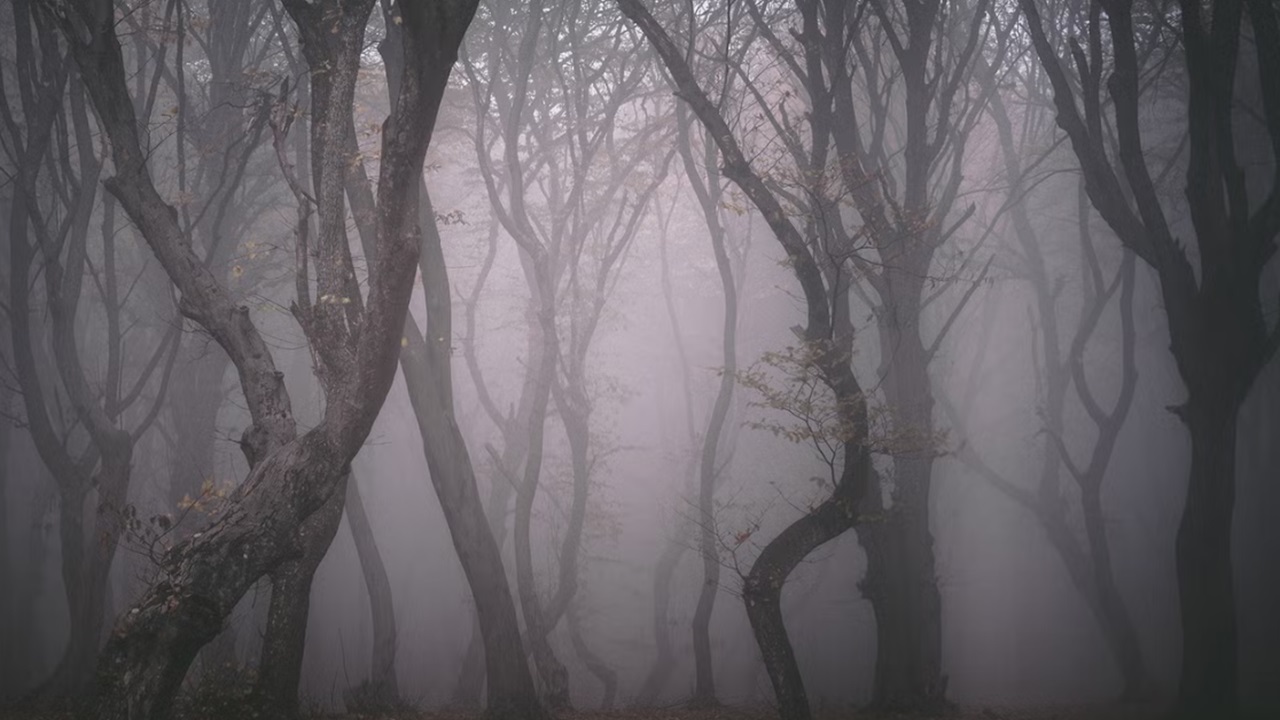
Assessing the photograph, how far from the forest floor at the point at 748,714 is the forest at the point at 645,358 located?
0.16 metres

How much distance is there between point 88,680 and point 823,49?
10614 millimetres

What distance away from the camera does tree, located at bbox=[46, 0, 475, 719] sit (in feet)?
15.0

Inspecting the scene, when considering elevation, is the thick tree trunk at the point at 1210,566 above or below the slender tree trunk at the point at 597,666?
above

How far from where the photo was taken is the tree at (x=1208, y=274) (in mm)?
7391

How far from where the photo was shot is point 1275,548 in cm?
1026

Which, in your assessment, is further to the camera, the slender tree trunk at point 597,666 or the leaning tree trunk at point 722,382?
the slender tree trunk at point 597,666

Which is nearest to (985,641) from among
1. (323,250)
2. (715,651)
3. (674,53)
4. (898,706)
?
(715,651)

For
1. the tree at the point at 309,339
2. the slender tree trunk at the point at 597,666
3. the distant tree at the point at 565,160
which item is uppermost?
the distant tree at the point at 565,160

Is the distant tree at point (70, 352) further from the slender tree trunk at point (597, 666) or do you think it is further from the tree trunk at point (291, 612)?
the slender tree trunk at point (597, 666)

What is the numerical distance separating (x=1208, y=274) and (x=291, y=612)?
807cm

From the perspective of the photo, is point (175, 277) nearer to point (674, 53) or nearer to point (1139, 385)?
point (674, 53)

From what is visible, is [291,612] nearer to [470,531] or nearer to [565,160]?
[470,531]

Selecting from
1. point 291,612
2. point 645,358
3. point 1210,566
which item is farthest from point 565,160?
point 1210,566

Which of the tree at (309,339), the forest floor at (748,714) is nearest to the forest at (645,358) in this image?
the tree at (309,339)
